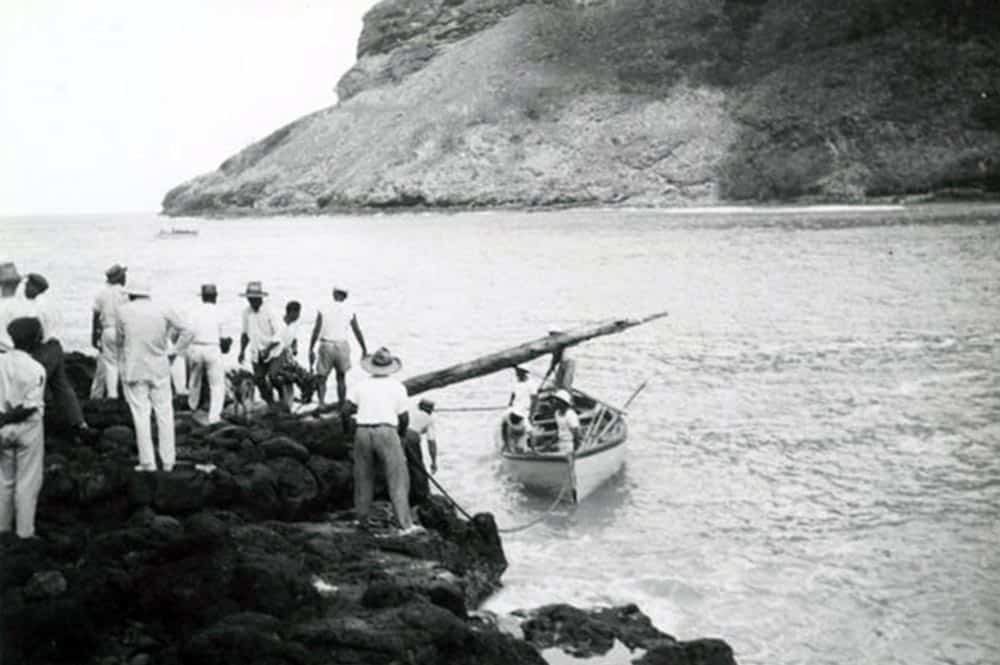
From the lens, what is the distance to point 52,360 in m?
11.7

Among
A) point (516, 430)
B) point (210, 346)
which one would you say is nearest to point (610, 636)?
point (210, 346)

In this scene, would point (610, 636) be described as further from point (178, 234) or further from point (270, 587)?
point (178, 234)

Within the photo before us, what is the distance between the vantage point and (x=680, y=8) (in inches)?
6609

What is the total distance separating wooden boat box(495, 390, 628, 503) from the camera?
16812mm

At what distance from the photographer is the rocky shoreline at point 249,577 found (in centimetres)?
840

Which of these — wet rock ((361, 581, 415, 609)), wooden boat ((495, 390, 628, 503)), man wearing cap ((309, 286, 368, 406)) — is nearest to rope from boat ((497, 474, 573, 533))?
wooden boat ((495, 390, 628, 503))

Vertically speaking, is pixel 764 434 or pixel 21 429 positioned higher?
pixel 21 429

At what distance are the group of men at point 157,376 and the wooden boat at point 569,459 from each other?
1.80 m

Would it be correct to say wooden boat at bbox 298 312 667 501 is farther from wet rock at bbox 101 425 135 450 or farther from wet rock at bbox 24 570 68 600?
wet rock at bbox 24 570 68 600

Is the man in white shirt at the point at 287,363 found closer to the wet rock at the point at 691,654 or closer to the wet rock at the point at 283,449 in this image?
the wet rock at the point at 283,449

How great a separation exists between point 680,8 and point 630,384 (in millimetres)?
150111

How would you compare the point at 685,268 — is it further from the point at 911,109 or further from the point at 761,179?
the point at 911,109

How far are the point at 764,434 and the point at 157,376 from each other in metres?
14.2

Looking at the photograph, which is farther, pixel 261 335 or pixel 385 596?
pixel 261 335
